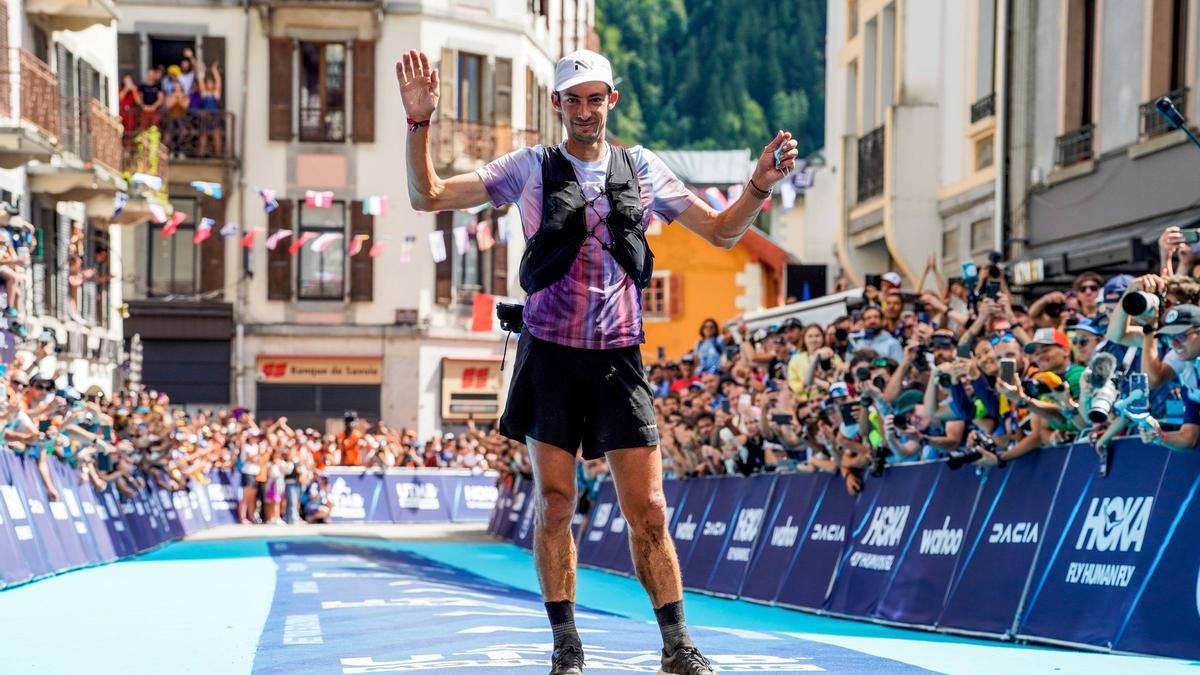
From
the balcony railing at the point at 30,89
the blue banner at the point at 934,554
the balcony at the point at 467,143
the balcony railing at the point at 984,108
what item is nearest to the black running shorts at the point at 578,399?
the blue banner at the point at 934,554

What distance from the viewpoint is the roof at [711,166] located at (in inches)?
2869

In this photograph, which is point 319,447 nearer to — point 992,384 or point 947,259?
point 947,259

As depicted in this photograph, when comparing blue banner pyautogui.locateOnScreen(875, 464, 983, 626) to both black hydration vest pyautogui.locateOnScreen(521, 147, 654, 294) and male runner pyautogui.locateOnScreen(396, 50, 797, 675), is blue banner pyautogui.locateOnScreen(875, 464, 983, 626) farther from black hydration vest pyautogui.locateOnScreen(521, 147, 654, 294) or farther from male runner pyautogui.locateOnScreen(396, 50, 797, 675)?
black hydration vest pyautogui.locateOnScreen(521, 147, 654, 294)

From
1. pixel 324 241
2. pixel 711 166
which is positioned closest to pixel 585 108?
pixel 324 241

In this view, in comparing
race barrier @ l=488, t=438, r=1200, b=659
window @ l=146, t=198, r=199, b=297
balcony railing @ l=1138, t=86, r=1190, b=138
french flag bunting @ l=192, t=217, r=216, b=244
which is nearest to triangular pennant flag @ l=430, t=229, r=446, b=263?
french flag bunting @ l=192, t=217, r=216, b=244

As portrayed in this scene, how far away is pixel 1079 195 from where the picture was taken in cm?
2330

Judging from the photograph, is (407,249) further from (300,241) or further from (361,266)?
(300,241)

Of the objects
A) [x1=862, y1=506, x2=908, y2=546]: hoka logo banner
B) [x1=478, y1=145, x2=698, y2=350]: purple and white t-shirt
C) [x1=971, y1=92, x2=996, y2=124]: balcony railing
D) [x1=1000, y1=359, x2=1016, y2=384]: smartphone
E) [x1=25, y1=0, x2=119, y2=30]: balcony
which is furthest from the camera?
[x1=25, y1=0, x2=119, y2=30]: balcony

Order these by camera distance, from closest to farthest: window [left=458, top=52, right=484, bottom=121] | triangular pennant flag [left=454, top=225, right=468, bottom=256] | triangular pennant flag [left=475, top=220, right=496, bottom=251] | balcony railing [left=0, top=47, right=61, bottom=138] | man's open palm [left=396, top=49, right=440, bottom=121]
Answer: man's open palm [left=396, top=49, right=440, bottom=121] < balcony railing [left=0, top=47, right=61, bottom=138] < triangular pennant flag [left=454, top=225, right=468, bottom=256] < triangular pennant flag [left=475, top=220, right=496, bottom=251] < window [left=458, top=52, right=484, bottom=121]

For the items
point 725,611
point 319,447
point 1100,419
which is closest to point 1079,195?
point 725,611

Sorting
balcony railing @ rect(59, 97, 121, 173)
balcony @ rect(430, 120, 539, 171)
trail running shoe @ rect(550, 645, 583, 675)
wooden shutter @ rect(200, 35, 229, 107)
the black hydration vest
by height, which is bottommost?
trail running shoe @ rect(550, 645, 583, 675)

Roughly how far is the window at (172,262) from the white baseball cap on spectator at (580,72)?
3930cm

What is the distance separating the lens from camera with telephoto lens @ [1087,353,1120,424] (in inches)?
421

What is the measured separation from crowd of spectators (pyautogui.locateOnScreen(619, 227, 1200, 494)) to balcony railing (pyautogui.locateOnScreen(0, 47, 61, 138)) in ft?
38.0
